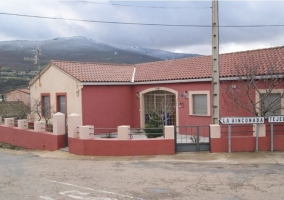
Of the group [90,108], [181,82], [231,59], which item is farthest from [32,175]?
[231,59]

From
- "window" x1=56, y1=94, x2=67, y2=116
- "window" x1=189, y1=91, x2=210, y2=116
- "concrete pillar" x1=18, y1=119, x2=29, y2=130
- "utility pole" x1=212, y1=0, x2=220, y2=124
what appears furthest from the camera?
"window" x1=56, y1=94, x2=67, y2=116

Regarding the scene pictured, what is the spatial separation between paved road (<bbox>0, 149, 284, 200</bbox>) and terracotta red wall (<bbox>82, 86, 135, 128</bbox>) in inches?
250

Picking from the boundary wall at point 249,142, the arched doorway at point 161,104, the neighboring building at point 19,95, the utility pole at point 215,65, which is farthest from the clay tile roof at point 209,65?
the neighboring building at point 19,95

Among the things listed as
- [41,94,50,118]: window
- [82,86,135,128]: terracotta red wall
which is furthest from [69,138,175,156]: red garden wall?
[41,94,50,118]: window

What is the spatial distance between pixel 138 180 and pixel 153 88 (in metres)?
10.4

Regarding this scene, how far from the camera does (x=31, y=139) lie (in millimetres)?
17844

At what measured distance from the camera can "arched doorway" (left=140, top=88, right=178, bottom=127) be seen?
18.6 m

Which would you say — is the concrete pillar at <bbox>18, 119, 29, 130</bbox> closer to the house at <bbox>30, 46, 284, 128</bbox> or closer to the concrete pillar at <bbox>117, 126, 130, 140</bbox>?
the house at <bbox>30, 46, 284, 128</bbox>

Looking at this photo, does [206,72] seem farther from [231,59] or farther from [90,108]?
[90,108]

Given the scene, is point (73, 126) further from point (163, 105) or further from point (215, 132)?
point (163, 105)

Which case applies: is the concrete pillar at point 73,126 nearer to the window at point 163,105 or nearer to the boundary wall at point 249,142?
the window at point 163,105

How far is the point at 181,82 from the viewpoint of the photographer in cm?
1797

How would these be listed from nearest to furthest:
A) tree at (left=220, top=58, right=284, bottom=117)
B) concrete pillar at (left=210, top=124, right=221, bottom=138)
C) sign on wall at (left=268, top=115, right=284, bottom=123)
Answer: sign on wall at (left=268, top=115, right=284, bottom=123) < concrete pillar at (left=210, top=124, right=221, bottom=138) < tree at (left=220, top=58, right=284, bottom=117)

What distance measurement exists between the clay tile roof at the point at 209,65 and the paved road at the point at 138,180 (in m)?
5.77
